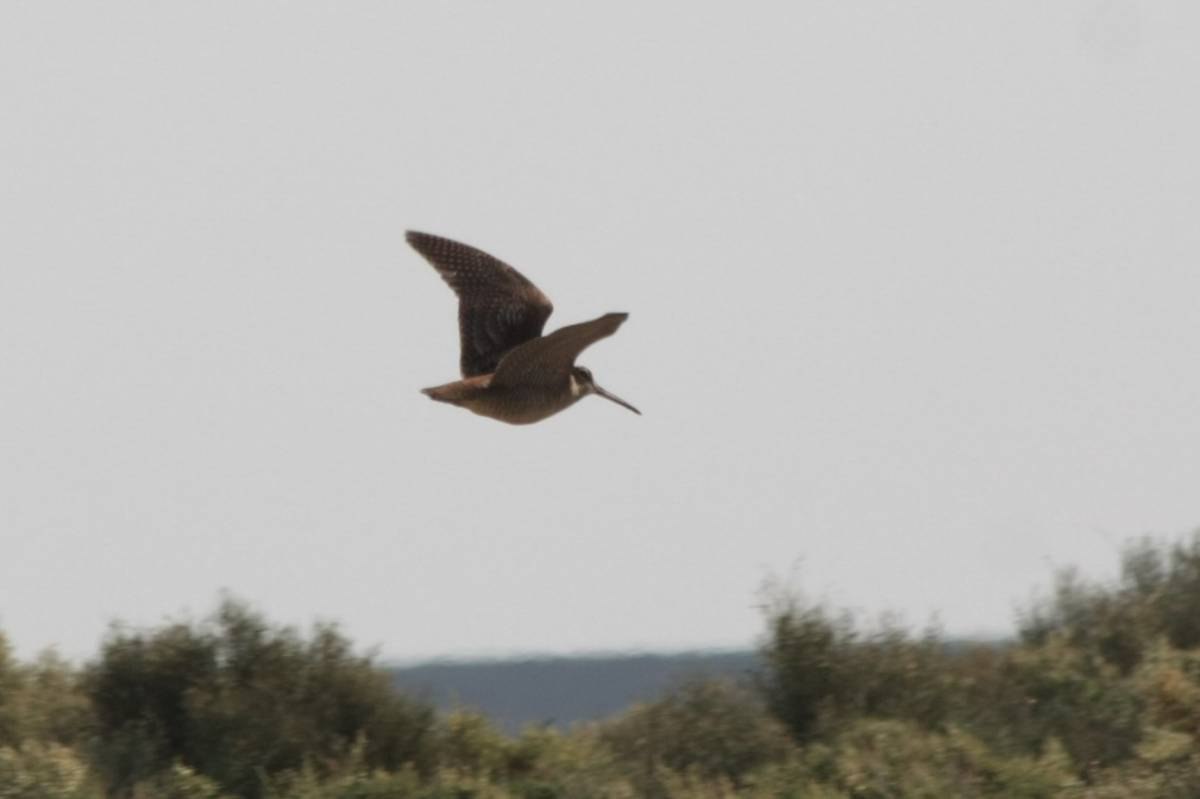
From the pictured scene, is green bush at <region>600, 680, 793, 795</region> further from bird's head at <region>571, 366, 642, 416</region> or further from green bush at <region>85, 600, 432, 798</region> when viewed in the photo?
bird's head at <region>571, 366, 642, 416</region>

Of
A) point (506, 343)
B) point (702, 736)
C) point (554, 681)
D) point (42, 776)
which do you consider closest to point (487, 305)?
point (506, 343)

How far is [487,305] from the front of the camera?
14.2 meters

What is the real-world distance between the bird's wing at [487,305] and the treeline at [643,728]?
14.1ft

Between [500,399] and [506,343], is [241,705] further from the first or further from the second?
[500,399]

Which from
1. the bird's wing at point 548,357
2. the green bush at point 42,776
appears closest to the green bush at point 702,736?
the green bush at point 42,776

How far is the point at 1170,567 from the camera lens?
22594 mm

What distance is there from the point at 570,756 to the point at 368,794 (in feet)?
6.42

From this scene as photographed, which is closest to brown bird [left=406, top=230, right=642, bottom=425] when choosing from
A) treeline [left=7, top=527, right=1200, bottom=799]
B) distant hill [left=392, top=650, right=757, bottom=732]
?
treeline [left=7, top=527, right=1200, bottom=799]

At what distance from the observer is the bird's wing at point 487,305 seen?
14.1 metres

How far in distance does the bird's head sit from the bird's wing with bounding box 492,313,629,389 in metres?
0.28

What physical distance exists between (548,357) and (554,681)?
1748 cm

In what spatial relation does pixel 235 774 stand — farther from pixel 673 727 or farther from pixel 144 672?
pixel 673 727

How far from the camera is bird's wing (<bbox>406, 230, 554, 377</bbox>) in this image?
14062 millimetres

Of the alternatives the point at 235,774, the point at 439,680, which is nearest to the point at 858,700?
the point at 439,680
